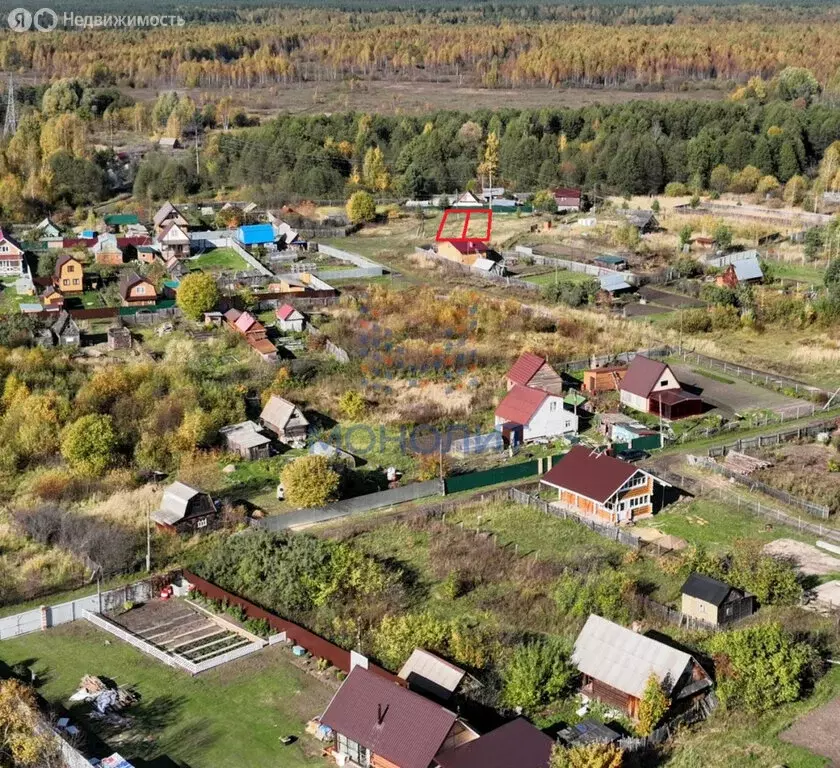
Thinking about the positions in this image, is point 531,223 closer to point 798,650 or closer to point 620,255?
point 620,255

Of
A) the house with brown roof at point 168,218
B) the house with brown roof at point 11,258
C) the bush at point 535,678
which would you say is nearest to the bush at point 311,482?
the bush at point 535,678

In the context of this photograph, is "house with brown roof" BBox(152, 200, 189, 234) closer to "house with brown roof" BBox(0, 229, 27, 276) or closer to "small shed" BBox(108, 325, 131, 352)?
"house with brown roof" BBox(0, 229, 27, 276)

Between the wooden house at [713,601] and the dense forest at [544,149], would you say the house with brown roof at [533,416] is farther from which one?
the dense forest at [544,149]

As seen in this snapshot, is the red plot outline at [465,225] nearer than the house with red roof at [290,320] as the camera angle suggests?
No

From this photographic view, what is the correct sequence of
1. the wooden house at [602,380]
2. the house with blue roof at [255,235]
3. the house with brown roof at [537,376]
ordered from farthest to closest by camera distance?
the house with blue roof at [255,235]
the wooden house at [602,380]
the house with brown roof at [537,376]

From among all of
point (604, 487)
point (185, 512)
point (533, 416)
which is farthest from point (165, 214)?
point (604, 487)

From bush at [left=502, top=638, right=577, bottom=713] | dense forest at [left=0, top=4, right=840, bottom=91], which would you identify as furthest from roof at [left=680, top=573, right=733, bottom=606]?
dense forest at [left=0, top=4, right=840, bottom=91]

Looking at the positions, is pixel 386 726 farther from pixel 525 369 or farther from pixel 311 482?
pixel 525 369
